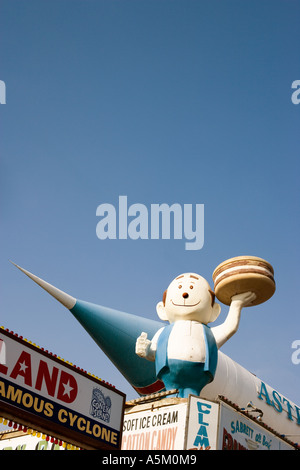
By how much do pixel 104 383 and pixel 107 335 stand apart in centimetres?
1036

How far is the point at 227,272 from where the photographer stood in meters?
17.3

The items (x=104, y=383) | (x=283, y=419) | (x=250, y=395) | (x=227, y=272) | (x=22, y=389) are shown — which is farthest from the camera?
(x=283, y=419)

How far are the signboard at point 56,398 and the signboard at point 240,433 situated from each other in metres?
4.91

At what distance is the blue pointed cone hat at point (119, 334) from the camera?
789 inches

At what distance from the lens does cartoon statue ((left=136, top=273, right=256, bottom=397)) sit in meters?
15.9

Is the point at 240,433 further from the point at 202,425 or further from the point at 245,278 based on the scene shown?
the point at 245,278

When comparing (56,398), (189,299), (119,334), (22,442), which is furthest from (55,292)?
(56,398)

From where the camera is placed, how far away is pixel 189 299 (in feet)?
54.4

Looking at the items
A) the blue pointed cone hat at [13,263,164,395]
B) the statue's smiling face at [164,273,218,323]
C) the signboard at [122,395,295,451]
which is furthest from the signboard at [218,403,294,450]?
the blue pointed cone hat at [13,263,164,395]

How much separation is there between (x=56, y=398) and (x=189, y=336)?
7.55 meters

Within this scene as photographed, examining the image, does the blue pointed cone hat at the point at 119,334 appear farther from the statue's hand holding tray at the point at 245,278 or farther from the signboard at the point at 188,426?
the signboard at the point at 188,426

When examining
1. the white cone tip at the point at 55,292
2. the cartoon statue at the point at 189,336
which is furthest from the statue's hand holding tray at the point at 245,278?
the white cone tip at the point at 55,292
